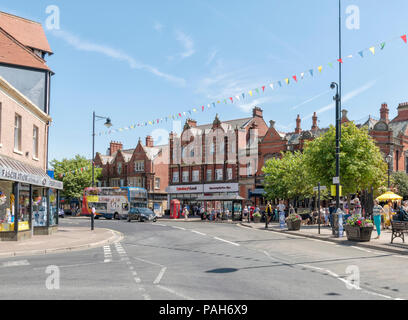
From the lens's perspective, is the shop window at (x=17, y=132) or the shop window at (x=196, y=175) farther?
the shop window at (x=196, y=175)

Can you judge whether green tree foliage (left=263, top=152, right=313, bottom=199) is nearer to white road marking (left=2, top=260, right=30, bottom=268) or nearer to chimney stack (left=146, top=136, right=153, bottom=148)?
white road marking (left=2, top=260, right=30, bottom=268)

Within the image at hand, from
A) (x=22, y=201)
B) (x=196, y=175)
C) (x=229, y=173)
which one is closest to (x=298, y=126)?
(x=229, y=173)

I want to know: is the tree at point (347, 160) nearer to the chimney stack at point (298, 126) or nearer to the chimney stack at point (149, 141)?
the chimney stack at point (298, 126)

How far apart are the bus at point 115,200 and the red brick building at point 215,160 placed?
28.9 ft

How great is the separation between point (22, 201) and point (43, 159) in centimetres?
567

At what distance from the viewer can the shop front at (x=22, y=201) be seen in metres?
17.9

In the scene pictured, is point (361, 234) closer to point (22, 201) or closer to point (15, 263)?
point (15, 263)

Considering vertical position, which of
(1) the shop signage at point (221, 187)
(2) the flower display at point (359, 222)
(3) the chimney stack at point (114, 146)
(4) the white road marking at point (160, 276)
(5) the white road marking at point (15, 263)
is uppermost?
(3) the chimney stack at point (114, 146)

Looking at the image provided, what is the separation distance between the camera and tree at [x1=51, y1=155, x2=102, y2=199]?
64.4m

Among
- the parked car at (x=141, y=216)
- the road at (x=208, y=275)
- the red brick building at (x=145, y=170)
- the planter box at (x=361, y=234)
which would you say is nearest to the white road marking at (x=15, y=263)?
the road at (x=208, y=275)
